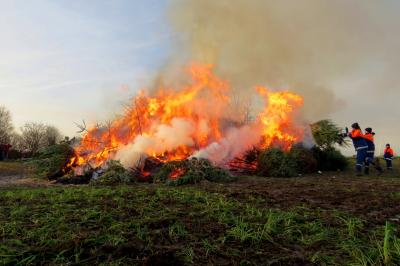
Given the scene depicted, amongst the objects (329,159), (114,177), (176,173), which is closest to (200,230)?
(176,173)

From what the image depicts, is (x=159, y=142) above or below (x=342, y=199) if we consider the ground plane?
above

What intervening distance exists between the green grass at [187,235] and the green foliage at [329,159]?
1090 cm

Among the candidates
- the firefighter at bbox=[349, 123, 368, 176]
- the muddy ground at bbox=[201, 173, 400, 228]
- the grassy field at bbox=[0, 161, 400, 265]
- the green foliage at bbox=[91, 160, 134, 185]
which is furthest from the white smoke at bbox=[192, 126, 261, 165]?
the grassy field at bbox=[0, 161, 400, 265]

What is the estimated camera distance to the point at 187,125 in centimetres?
1544

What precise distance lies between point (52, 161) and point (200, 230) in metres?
11.4

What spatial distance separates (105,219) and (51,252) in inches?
60.3

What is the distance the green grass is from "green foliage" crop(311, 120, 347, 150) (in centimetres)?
1168

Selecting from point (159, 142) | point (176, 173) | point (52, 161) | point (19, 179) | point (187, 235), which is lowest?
point (187, 235)

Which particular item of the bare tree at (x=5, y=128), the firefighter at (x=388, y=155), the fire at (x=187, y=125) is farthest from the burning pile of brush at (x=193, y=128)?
the bare tree at (x=5, y=128)

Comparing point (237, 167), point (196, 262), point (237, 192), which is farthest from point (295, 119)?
point (196, 262)

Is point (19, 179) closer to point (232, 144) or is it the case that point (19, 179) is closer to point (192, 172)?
point (192, 172)

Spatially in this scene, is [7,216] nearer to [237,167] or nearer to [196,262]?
[196,262]

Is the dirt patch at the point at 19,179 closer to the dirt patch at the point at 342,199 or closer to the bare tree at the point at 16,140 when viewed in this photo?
the dirt patch at the point at 342,199

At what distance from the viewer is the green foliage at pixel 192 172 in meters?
Answer: 11.7
